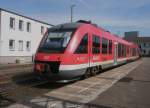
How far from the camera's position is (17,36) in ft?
129

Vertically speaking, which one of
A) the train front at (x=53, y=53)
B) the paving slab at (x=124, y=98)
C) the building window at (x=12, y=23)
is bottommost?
the paving slab at (x=124, y=98)

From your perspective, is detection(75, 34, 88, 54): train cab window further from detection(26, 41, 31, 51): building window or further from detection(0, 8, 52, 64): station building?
detection(26, 41, 31, 51): building window

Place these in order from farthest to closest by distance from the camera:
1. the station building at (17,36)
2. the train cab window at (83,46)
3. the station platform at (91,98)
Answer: the station building at (17,36) → the train cab window at (83,46) → the station platform at (91,98)

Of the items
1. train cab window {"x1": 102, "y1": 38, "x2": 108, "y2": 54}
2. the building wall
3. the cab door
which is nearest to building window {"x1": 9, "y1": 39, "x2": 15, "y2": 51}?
the building wall

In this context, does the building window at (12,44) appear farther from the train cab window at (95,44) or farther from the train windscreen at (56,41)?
the train windscreen at (56,41)

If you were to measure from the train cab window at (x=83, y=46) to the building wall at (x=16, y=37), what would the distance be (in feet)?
74.0

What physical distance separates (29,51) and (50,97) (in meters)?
34.4

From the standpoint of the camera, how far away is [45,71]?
41.4 ft

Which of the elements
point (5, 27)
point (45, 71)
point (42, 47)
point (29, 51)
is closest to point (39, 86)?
point (45, 71)

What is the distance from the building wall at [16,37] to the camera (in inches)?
1405

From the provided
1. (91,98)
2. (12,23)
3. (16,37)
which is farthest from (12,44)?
(91,98)

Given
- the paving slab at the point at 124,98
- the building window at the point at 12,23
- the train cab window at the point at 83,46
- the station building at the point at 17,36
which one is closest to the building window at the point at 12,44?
the station building at the point at 17,36

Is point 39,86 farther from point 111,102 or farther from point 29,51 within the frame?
point 29,51

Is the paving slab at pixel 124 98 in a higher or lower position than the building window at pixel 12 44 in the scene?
lower
